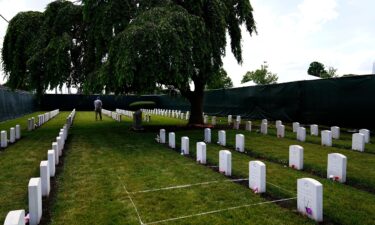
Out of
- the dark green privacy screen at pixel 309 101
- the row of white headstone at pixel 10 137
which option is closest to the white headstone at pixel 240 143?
the dark green privacy screen at pixel 309 101

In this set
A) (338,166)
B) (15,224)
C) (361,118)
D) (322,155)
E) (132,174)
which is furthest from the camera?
(361,118)

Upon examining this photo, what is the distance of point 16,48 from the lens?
1495cm

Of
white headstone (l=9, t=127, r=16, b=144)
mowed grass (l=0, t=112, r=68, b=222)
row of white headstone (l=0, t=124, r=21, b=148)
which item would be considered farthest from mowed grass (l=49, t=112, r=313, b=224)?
white headstone (l=9, t=127, r=16, b=144)

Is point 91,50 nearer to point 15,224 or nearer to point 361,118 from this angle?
point 361,118

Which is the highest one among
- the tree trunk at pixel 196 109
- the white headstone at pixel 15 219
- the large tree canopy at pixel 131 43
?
the large tree canopy at pixel 131 43

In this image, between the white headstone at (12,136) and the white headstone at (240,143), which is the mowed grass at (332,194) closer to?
the white headstone at (240,143)

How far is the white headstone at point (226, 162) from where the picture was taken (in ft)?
23.3

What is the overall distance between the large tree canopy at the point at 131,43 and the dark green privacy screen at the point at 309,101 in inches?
140

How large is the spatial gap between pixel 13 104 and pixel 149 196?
970 inches

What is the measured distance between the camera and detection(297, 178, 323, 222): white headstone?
458 cm

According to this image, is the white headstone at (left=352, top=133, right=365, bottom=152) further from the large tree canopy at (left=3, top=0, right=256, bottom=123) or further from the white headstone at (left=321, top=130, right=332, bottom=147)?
the large tree canopy at (left=3, top=0, right=256, bottom=123)

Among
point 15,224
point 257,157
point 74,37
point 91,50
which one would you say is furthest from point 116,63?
point 15,224

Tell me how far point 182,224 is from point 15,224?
1997mm

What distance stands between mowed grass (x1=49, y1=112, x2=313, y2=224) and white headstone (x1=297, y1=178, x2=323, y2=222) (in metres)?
0.11
